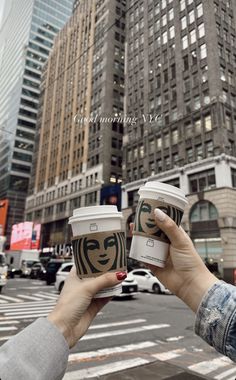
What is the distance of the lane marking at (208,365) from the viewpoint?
5.05 metres

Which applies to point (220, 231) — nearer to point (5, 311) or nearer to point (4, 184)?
point (5, 311)

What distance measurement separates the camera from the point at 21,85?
292 feet

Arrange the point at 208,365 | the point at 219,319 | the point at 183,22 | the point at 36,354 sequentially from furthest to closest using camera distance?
the point at 183,22, the point at 208,365, the point at 219,319, the point at 36,354

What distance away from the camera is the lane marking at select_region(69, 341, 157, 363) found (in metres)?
5.63

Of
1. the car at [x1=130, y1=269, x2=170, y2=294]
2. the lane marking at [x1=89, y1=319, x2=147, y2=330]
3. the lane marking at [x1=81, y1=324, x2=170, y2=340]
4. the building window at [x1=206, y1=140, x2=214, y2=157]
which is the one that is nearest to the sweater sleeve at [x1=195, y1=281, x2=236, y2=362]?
the lane marking at [x1=81, y1=324, x2=170, y2=340]

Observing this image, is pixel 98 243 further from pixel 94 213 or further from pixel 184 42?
pixel 184 42

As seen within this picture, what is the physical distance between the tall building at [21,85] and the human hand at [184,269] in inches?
2979

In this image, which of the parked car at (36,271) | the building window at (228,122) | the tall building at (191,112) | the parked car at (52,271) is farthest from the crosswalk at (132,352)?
the building window at (228,122)

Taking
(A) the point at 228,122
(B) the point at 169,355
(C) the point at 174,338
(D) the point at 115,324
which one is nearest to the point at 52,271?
(D) the point at 115,324

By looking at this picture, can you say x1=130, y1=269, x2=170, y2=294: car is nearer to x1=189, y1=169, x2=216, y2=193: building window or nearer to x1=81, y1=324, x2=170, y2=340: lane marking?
x1=81, y1=324, x2=170, y2=340: lane marking

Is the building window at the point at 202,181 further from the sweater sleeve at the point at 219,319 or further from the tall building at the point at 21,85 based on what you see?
the tall building at the point at 21,85

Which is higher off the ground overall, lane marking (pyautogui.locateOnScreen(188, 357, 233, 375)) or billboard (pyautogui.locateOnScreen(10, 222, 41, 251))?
→ billboard (pyautogui.locateOnScreen(10, 222, 41, 251))

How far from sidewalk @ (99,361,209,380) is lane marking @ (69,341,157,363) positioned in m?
1.08

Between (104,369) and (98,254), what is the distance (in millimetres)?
4173
